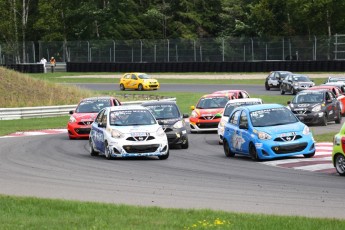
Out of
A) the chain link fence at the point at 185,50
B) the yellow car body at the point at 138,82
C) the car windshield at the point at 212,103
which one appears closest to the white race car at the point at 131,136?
the car windshield at the point at 212,103

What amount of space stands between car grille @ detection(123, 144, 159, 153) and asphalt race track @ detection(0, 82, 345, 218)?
0.94 ft

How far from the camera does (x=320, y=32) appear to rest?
87.4m

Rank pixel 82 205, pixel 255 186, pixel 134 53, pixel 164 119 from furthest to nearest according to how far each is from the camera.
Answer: pixel 134 53 < pixel 164 119 < pixel 255 186 < pixel 82 205

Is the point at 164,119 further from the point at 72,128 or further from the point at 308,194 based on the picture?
the point at 308,194

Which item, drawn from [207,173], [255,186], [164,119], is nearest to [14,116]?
[164,119]

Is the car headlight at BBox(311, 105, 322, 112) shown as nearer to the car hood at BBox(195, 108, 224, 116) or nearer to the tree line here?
the car hood at BBox(195, 108, 224, 116)

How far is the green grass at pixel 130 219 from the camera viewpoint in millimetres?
12188

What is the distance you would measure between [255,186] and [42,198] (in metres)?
4.02

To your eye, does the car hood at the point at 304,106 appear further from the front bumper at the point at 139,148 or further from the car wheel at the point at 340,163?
the car wheel at the point at 340,163

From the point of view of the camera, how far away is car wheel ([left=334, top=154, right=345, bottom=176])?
751 inches

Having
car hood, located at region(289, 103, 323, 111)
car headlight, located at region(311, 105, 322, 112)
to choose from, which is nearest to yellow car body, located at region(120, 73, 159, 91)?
car hood, located at region(289, 103, 323, 111)

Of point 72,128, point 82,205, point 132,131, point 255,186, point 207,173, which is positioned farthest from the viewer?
point 72,128

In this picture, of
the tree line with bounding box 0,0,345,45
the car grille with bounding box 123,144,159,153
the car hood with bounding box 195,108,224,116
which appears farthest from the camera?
the tree line with bounding box 0,0,345,45

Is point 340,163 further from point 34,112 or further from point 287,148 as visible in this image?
point 34,112
